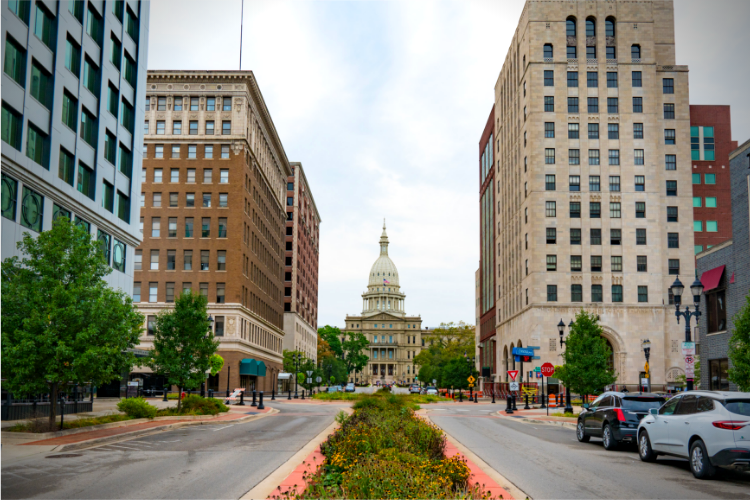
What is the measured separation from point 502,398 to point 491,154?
3429cm

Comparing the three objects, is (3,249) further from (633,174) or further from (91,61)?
(633,174)

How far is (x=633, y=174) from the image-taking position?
68.4 metres

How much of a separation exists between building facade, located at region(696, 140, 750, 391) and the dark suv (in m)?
10.4

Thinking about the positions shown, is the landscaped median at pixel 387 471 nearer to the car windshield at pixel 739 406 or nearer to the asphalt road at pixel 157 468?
the asphalt road at pixel 157 468

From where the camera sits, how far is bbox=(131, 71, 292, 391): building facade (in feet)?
247

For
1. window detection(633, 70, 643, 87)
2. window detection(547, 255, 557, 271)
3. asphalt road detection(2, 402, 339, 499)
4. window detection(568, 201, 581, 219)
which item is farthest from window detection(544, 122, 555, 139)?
asphalt road detection(2, 402, 339, 499)

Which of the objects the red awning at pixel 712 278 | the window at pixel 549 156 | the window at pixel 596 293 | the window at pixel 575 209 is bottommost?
the red awning at pixel 712 278

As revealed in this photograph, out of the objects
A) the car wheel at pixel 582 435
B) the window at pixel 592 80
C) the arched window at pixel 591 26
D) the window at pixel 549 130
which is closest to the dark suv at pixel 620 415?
the car wheel at pixel 582 435

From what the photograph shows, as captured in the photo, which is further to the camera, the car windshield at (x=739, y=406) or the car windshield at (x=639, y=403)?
the car windshield at (x=639, y=403)

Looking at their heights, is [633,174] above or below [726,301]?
above

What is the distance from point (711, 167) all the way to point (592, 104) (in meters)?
16.3

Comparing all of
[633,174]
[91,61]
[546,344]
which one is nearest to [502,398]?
[546,344]

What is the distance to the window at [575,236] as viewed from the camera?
67.7 m

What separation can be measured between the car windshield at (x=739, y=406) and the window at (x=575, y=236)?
5404 cm
